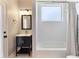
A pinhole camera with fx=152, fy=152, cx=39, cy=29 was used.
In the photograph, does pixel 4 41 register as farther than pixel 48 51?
Yes

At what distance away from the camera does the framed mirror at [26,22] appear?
23.5 feet

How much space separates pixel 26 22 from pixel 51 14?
11.1 feet

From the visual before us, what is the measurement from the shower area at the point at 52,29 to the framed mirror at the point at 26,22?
325 centimetres

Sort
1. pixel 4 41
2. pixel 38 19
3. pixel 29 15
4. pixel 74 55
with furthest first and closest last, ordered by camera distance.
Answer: pixel 29 15, pixel 4 41, pixel 38 19, pixel 74 55

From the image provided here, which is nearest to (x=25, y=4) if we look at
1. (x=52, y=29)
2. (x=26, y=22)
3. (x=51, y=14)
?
(x=26, y=22)

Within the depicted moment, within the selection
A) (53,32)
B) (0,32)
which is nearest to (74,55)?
(53,32)

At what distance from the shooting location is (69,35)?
12.6 feet

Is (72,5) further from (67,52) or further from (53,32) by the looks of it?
(67,52)

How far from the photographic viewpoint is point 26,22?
718 centimetres

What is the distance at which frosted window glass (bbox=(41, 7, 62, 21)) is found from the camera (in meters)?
3.88

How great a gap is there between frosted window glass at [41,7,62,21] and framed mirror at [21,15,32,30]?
328 centimetres

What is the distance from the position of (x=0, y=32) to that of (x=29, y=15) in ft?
8.40

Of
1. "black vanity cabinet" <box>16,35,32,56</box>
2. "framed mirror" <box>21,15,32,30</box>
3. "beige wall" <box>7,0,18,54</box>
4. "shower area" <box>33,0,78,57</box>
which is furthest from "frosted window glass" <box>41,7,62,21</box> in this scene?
"framed mirror" <box>21,15,32,30</box>

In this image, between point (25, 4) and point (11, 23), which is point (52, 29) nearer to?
point (11, 23)
